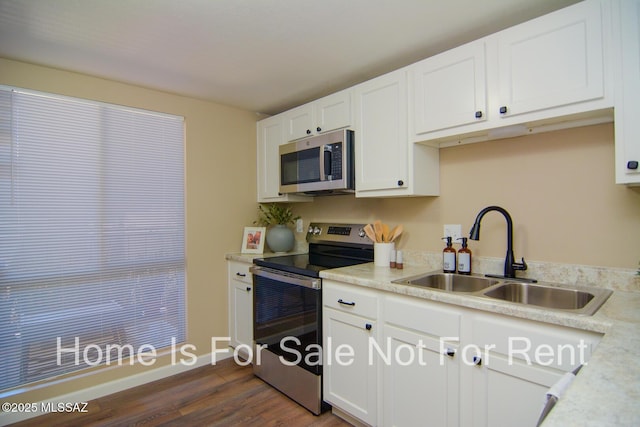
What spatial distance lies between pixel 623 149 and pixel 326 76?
174cm

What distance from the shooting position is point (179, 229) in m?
2.77

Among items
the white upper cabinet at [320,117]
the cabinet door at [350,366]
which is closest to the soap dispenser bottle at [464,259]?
the cabinet door at [350,366]

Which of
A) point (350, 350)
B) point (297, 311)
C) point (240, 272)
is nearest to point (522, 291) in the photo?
point (350, 350)

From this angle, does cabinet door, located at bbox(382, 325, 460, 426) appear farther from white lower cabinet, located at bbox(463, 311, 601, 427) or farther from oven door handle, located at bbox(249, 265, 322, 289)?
oven door handle, located at bbox(249, 265, 322, 289)

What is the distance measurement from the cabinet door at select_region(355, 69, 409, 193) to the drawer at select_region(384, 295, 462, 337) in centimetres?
72

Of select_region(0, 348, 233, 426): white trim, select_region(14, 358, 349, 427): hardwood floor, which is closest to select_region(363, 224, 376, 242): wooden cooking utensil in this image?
select_region(14, 358, 349, 427): hardwood floor

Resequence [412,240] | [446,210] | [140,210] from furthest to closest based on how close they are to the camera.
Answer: [140,210] → [412,240] → [446,210]

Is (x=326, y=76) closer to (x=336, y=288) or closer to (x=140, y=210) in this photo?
A: (x=336, y=288)

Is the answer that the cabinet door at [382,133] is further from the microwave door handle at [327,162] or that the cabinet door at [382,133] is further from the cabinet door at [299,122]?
the cabinet door at [299,122]

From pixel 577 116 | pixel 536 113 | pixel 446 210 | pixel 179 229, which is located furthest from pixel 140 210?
pixel 577 116

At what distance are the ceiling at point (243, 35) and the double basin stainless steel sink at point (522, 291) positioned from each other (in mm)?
1344

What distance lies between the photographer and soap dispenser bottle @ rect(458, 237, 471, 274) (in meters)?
1.92

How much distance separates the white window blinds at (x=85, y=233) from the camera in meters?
2.10

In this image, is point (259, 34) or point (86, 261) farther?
point (86, 261)
